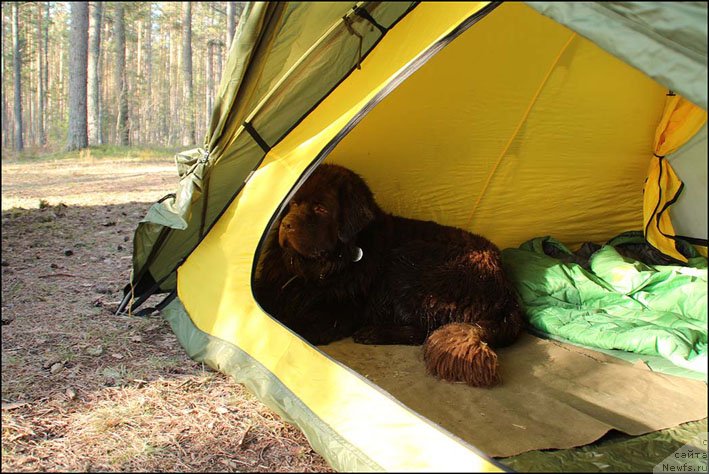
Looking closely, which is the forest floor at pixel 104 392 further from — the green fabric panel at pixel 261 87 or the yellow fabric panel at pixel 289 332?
the green fabric panel at pixel 261 87

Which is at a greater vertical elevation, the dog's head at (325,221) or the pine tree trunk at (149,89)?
the dog's head at (325,221)

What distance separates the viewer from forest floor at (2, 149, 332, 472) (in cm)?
204

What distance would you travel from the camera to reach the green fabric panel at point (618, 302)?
3.05 meters

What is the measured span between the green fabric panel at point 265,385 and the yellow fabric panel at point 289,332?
0.03 m

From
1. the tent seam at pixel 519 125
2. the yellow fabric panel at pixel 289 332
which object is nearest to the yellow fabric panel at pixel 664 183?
the tent seam at pixel 519 125

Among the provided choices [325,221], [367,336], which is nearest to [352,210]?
[325,221]

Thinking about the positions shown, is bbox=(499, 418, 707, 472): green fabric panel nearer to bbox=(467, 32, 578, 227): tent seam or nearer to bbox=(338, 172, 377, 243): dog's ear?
bbox=(338, 172, 377, 243): dog's ear

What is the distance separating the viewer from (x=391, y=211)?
Result: 13.9 feet

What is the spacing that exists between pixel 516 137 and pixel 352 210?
165 cm

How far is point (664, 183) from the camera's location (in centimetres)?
396

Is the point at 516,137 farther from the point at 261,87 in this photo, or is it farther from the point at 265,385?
the point at 265,385

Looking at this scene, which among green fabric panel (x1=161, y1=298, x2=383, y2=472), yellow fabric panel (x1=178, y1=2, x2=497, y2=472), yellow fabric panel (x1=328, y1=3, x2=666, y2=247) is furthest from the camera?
yellow fabric panel (x1=328, y1=3, x2=666, y2=247)

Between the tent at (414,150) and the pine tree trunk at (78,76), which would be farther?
the pine tree trunk at (78,76)

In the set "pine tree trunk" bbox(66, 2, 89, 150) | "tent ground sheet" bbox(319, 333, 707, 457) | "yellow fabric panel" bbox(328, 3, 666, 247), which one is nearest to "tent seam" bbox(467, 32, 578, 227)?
"yellow fabric panel" bbox(328, 3, 666, 247)
